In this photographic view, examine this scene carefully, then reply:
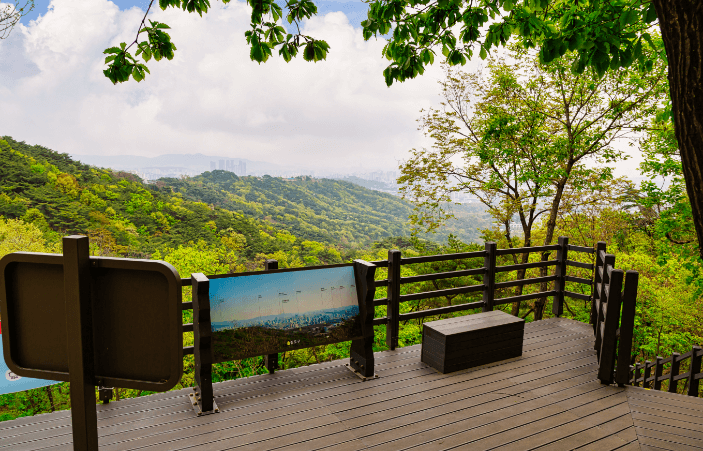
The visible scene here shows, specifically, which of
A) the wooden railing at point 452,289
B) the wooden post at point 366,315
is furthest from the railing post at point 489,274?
the wooden post at point 366,315

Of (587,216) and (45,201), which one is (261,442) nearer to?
(587,216)

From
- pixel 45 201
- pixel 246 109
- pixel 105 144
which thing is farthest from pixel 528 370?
pixel 246 109

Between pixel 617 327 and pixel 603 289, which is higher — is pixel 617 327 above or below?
below

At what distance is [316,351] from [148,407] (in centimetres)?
1064

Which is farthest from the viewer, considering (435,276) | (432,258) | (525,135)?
(525,135)

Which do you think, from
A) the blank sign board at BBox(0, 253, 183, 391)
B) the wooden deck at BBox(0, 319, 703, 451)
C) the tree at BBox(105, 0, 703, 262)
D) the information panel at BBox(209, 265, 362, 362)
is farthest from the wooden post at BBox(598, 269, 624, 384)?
the blank sign board at BBox(0, 253, 183, 391)

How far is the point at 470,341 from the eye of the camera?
3.92 meters

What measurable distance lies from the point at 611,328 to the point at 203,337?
3559 millimetres

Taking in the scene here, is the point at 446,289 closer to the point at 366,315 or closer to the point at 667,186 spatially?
the point at 366,315

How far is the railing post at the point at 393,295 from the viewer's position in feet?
13.8

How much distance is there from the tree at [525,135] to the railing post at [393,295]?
6409 mm

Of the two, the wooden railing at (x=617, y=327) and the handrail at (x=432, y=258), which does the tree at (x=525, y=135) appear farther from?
the wooden railing at (x=617, y=327)

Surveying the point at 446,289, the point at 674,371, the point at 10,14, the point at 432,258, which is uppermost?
the point at 10,14

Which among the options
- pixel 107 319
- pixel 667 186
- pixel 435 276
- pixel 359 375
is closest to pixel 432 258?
pixel 435 276
